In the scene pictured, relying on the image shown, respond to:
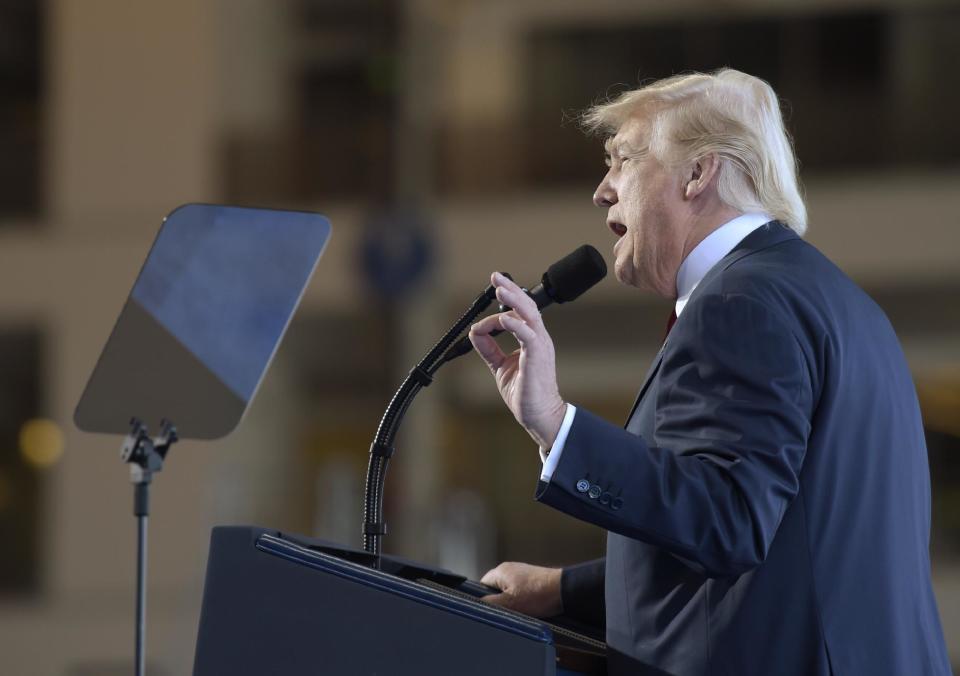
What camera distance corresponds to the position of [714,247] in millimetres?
1866

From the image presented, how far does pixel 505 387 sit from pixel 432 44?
10.1m

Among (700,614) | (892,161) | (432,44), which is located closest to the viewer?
(700,614)

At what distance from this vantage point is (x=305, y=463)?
40.5 ft

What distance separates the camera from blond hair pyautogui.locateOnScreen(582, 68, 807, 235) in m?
1.86

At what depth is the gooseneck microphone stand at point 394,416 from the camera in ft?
5.93

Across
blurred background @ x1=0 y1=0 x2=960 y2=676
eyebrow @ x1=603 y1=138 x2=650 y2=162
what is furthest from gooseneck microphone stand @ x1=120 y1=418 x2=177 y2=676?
blurred background @ x1=0 y1=0 x2=960 y2=676

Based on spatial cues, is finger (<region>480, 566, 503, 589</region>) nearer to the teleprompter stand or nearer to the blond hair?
the teleprompter stand

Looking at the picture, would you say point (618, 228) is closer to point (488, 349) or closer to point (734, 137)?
point (734, 137)

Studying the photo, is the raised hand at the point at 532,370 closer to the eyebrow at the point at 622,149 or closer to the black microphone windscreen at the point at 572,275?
the black microphone windscreen at the point at 572,275

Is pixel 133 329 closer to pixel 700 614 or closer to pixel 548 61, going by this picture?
pixel 700 614

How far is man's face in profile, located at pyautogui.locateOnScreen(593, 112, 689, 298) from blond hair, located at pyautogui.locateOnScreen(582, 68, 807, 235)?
0.08ft

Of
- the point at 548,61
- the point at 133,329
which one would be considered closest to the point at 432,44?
the point at 548,61

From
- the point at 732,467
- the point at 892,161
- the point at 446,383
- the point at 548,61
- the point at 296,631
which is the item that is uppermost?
the point at 548,61

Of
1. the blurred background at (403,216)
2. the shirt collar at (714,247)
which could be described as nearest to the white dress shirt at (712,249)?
the shirt collar at (714,247)
